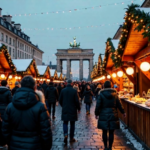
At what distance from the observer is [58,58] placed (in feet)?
306

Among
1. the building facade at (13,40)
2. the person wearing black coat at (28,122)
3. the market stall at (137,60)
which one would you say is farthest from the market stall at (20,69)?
the building facade at (13,40)

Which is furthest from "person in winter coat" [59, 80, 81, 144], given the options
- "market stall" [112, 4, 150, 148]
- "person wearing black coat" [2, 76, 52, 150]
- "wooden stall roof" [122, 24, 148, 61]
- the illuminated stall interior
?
"person wearing black coat" [2, 76, 52, 150]

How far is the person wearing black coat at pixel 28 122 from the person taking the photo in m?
2.99

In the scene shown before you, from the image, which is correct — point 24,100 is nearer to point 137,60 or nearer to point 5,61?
point 137,60

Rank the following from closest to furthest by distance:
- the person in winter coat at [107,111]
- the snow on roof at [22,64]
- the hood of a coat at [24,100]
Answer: the hood of a coat at [24,100], the person in winter coat at [107,111], the snow on roof at [22,64]

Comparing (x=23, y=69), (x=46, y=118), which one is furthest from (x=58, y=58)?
(x=46, y=118)

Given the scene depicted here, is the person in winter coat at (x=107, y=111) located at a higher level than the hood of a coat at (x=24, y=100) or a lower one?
lower

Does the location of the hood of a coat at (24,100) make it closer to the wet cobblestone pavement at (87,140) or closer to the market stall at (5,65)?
the wet cobblestone pavement at (87,140)

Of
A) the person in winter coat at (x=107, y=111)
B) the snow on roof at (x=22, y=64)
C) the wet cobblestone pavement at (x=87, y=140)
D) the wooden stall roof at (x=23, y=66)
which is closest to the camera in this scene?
the person in winter coat at (x=107, y=111)

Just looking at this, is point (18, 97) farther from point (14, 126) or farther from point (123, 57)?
point (123, 57)

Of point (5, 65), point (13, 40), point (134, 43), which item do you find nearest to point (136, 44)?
point (134, 43)

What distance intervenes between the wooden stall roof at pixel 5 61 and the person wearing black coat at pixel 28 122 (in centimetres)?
1379

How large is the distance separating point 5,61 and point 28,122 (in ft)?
50.7

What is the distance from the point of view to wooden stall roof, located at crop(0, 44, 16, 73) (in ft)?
53.6
